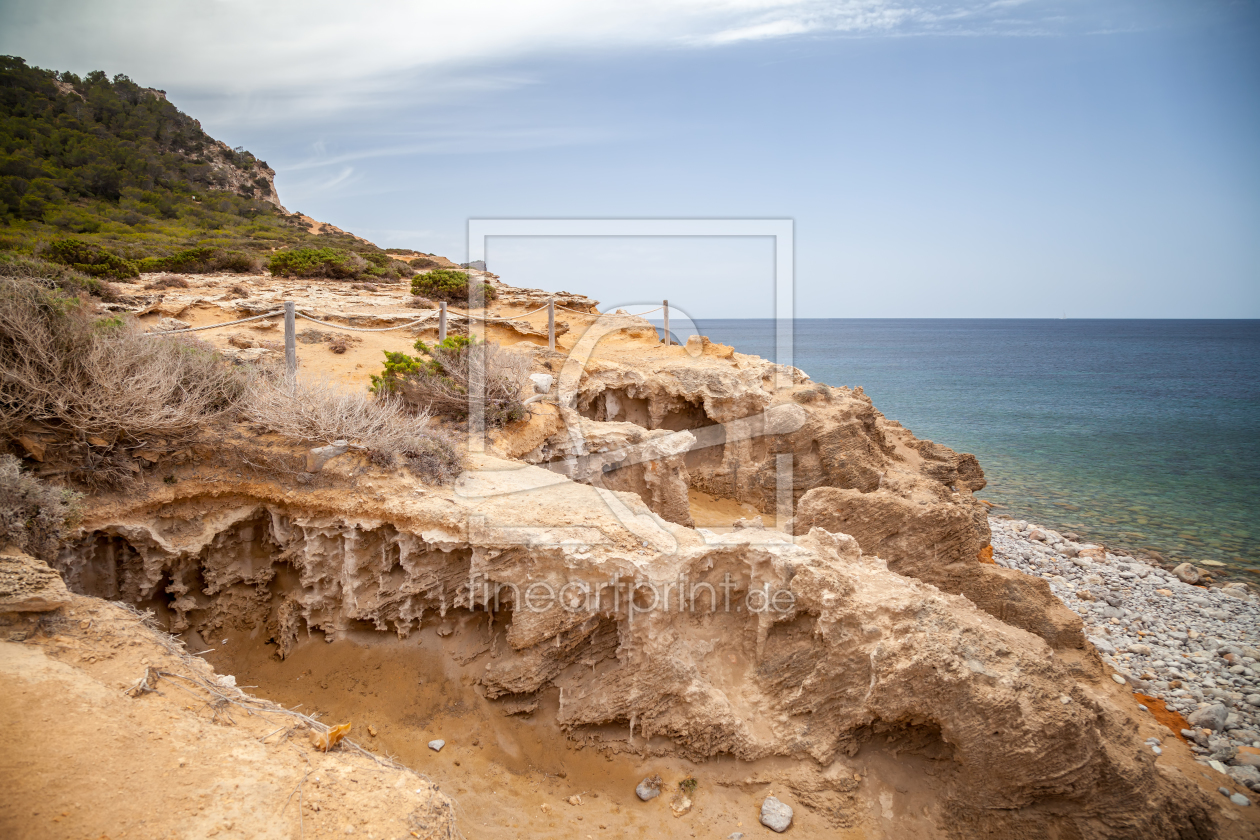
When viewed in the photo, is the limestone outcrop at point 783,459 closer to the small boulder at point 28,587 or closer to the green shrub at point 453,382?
the green shrub at point 453,382

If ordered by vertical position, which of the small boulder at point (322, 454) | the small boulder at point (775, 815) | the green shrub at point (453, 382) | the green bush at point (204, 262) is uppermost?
the green bush at point (204, 262)

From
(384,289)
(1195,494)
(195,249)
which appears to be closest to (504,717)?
(384,289)

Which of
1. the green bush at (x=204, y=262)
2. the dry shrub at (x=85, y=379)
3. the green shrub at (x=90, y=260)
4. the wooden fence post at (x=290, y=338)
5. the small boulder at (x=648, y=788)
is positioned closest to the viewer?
the small boulder at (x=648, y=788)

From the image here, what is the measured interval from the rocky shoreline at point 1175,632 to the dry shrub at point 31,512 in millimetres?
12477

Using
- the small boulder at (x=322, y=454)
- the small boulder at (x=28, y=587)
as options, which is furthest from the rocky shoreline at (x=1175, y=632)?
the small boulder at (x=28, y=587)

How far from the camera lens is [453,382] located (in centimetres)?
833

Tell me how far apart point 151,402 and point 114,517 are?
110cm

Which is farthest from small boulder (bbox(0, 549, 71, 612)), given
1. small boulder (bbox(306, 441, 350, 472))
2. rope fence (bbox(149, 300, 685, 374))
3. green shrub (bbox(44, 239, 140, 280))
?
green shrub (bbox(44, 239, 140, 280))

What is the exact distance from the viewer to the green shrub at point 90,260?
54.0 ft

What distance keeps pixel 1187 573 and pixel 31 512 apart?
1851 centimetres

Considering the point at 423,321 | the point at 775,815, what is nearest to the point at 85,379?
the point at 775,815

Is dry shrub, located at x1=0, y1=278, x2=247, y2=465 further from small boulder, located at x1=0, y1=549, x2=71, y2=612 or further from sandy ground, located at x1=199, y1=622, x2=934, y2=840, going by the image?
sandy ground, located at x1=199, y1=622, x2=934, y2=840

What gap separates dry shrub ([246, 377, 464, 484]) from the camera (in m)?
6.42

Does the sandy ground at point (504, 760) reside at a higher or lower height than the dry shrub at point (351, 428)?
lower
